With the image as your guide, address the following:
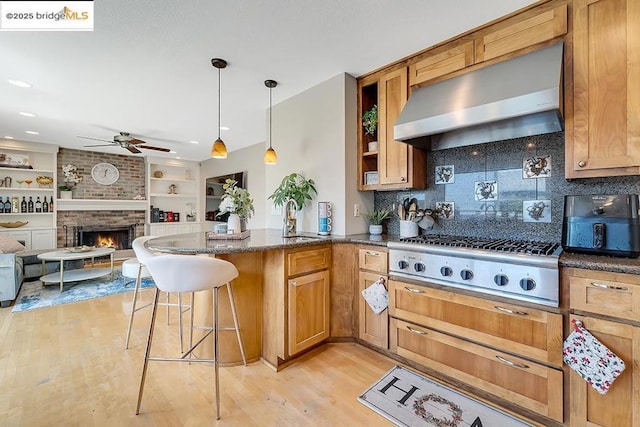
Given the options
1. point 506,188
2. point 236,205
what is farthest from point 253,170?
point 506,188

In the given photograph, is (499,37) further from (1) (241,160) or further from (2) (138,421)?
(1) (241,160)

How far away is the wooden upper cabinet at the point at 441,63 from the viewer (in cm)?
208

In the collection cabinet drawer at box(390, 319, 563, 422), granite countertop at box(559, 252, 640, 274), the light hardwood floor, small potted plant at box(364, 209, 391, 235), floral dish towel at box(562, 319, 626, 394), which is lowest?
the light hardwood floor

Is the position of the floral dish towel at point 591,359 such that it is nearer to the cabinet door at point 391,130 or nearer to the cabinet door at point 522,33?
the cabinet door at point 391,130

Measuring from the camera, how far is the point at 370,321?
7.59 feet

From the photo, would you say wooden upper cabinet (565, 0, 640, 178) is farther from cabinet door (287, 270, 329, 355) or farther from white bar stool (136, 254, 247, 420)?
white bar stool (136, 254, 247, 420)

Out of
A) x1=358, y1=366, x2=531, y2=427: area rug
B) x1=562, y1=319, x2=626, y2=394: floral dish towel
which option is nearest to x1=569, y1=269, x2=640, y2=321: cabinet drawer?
x1=562, y1=319, x2=626, y2=394: floral dish towel

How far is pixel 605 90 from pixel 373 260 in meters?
1.74

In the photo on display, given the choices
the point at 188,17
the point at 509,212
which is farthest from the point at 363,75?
the point at 509,212

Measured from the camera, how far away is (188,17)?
1.89m

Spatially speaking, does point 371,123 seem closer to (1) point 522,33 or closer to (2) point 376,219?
(2) point 376,219

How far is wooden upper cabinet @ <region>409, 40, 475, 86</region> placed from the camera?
208 centimetres

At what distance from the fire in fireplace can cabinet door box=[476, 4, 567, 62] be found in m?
7.69

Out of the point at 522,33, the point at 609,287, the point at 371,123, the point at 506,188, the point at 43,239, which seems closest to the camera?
the point at 609,287
